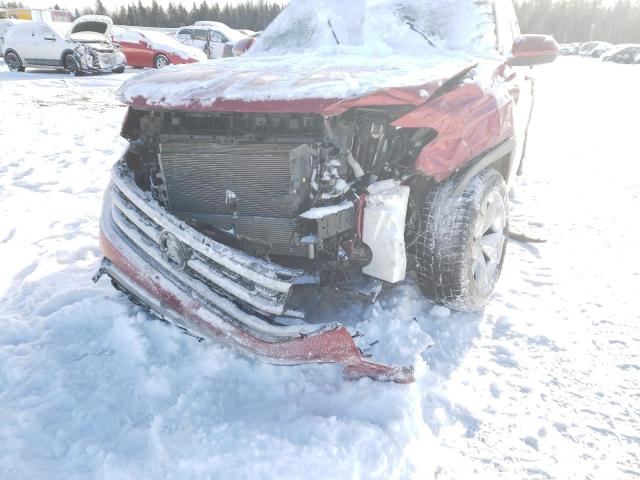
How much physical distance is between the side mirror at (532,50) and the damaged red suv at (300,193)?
765 millimetres

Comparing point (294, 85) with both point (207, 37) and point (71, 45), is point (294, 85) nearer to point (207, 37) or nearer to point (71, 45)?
point (71, 45)

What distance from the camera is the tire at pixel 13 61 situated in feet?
45.1

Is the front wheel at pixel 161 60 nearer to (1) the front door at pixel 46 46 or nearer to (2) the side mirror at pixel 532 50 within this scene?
(1) the front door at pixel 46 46

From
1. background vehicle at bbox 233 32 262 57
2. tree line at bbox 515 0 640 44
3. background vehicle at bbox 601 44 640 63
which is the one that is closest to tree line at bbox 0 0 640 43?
tree line at bbox 515 0 640 44

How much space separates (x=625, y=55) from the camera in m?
29.2

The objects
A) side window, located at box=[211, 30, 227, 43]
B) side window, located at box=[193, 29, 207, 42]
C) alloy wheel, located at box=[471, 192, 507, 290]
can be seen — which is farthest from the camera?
side window, located at box=[193, 29, 207, 42]

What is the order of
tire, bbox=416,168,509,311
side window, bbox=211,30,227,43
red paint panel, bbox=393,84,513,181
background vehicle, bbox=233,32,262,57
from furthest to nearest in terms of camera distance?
1. side window, bbox=211,30,227,43
2. background vehicle, bbox=233,32,262,57
3. tire, bbox=416,168,509,311
4. red paint panel, bbox=393,84,513,181

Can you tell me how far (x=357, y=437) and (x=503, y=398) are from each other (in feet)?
2.39

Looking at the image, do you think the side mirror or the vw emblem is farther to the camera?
the side mirror

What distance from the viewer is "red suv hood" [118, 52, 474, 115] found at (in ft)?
6.50

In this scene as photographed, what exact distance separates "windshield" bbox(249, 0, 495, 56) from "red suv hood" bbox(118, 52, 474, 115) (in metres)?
0.64

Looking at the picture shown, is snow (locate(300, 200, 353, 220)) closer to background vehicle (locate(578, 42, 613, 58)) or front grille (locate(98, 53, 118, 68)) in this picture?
front grille (locate(98, 53, 118, 68))

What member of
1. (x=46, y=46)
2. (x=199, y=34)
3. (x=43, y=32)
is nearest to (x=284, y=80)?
(x=46, y=46)

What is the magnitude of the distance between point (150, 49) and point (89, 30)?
1.87 metres
